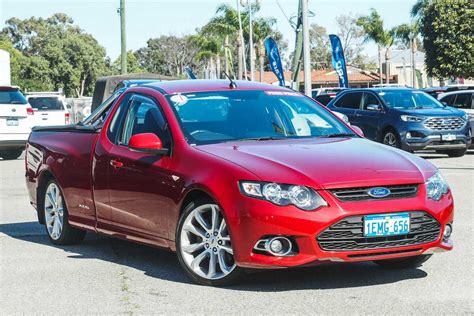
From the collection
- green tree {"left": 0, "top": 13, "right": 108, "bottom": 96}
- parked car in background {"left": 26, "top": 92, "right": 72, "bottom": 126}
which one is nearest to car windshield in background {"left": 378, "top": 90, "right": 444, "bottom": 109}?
parked car in background {"left": 26, "top": 92, "right": 72, "bottom": 126}

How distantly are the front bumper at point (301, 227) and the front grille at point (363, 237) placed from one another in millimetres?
30

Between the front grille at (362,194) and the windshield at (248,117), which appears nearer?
the front grille at (362,194)

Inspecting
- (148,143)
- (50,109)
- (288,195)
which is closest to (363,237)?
(288,195)

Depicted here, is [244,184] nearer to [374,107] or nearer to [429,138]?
[429,138]

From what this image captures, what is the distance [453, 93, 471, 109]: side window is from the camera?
964 inches

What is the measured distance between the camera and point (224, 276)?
6.91 meters

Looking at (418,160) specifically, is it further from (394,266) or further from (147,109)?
(147,109)

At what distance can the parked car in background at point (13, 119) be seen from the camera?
75.0 ft

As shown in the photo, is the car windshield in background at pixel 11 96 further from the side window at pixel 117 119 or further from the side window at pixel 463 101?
the side window at pixel 117 119

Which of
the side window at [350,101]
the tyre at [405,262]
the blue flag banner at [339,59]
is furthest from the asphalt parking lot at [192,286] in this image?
the blue flag banner at [339,59]

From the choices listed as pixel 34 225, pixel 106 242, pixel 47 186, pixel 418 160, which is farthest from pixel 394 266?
pixel 34 225

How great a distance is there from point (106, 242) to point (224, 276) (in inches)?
114

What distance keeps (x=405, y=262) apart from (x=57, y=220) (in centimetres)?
359

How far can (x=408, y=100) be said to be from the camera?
22.6 m
